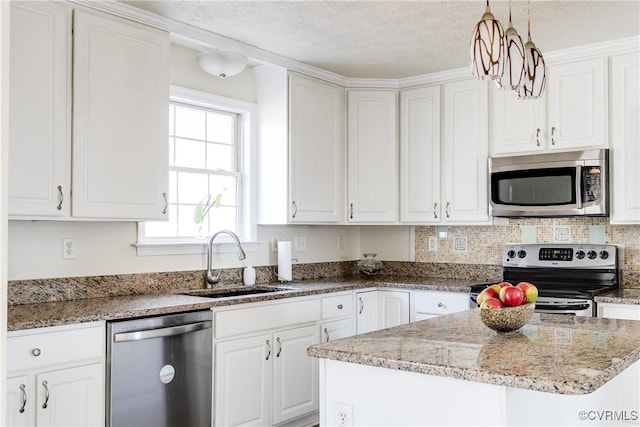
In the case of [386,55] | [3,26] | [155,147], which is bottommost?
[3,26]

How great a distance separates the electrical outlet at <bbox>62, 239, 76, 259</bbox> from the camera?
10.4 feet

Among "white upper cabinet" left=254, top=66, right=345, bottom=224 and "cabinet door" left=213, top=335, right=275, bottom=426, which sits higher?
"white upper cabinet" left=254, top=66, right=345, bottom=224

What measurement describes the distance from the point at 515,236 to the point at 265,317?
1.98 meters

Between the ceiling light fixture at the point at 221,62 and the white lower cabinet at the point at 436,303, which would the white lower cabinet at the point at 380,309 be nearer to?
the white lower cabinet at the point at 436,303

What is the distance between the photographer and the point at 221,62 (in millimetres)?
3711

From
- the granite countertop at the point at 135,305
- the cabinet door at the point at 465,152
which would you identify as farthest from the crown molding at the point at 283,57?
the granite countertop at the point at 135,305

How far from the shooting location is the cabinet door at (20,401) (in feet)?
7.79

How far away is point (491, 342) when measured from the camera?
81.6 inches

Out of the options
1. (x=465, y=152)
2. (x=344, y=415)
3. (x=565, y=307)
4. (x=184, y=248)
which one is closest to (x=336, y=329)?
(x=184, y=248)

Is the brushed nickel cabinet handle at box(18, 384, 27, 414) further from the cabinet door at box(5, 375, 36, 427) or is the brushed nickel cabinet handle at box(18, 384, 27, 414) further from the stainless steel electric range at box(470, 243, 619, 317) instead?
the stainless steel electric range at box(470, 243, 619, 317)

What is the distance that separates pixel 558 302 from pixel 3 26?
343 cm

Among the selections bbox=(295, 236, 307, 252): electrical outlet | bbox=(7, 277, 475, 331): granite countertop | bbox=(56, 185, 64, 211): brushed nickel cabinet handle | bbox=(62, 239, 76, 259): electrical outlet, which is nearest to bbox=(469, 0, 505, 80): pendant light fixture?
bbox=(7, 277, 475, 331): granite countertop

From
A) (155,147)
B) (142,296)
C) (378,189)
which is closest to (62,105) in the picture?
(155,147)

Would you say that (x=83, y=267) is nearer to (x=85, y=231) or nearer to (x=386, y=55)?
(x=85, y=231)
